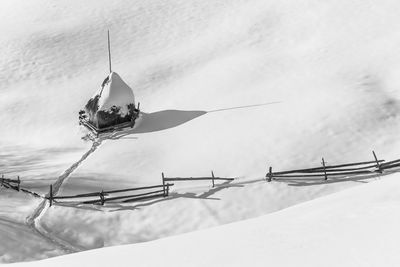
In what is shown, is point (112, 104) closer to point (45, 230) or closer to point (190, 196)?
point (190, 196)

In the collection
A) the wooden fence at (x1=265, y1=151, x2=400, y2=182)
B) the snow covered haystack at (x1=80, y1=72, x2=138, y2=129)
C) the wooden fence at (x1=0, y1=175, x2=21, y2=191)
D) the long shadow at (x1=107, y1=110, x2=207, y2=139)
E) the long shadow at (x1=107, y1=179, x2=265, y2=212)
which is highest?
the snow covered haystack at (x1=80, y1=72, x2=138, y2=129)

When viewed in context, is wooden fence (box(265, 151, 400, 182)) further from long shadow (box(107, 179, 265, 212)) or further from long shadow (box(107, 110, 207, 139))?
long shadow (box(107, 110, 207, 139))

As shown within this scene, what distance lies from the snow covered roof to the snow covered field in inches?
48.9

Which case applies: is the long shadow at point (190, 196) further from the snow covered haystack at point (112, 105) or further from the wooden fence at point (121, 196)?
the snow covered haystack at point (112, 105)

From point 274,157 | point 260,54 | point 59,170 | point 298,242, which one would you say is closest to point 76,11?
point 260,54

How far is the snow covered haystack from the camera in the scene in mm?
18375

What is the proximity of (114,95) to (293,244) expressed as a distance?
1428 cm

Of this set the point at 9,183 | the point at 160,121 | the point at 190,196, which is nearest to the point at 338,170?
the point at 190,196

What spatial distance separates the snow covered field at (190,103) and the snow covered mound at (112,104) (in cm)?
83

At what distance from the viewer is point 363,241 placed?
4.91 metres

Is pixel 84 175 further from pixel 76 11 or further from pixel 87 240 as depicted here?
pixel 76 11

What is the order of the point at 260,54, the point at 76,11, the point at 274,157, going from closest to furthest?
1. the point at 274,157
2. the point at 260,54
3. the point at 76,11

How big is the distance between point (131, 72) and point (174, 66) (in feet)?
8.00

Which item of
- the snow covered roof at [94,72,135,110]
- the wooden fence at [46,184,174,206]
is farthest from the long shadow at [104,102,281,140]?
the wooden fence at [46,184,174,206]
